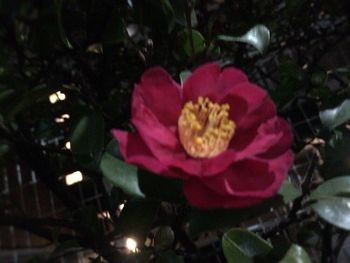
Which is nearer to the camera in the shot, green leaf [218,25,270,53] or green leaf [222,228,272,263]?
green leaf [222,228,272,263]

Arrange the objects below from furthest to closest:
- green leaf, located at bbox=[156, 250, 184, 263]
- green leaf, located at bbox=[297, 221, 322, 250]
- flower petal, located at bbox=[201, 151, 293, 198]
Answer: green leaf, located at bbox=[297, 221, 322, 250]
green leaf, located at bbox=[156, 250, 184, 263]
flower petal, located at bbox=[201, 151, 293, 198]

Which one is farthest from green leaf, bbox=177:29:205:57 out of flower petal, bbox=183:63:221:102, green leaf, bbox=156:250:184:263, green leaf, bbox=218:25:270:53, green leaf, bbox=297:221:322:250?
green leaf, bbox=297:221:322:250

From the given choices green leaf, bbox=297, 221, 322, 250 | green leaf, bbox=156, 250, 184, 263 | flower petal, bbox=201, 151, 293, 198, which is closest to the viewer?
flower petal, bbox=201, 151, 293, 198

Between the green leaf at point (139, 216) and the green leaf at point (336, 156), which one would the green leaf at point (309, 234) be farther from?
the green leaf at point (139, 216)

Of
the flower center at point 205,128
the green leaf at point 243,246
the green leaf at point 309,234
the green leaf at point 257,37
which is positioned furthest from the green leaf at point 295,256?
the green leaf at point 309,234

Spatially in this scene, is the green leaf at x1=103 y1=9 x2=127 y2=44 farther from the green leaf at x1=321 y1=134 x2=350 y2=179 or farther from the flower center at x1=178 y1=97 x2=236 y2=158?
the green leaf at x1=321 y1=134 x2=350 y2=179

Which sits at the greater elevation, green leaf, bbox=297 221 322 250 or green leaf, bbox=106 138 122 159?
green leaf, bbox=106 138 122 159

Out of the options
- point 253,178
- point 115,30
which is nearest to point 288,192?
point 253,178
